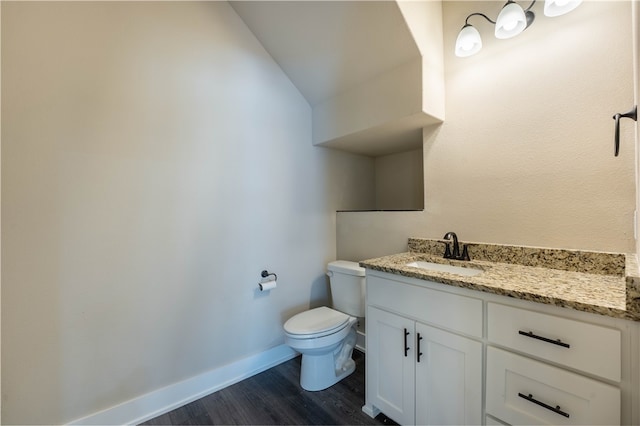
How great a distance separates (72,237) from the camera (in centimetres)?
133

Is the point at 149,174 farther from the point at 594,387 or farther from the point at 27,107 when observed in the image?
the point at 594,387

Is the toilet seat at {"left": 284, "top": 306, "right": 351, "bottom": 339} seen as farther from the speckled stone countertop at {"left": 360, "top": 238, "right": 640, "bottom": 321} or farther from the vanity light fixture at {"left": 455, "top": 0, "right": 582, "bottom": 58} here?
the vanity light fixture at {"left": 455, "top": 0, "right": 582, "bottom": 58}

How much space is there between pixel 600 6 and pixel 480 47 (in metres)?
0.49

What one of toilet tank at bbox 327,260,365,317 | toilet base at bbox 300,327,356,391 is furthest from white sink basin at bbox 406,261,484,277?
toilet base at bbox 300,327,356,391

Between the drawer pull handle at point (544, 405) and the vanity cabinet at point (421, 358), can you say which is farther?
the vanity cabinet at point (421, 358)

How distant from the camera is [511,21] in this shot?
1286 millimetres

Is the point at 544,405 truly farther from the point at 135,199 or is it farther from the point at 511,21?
the point at 135,199

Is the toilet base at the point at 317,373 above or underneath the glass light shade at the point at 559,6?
underneath

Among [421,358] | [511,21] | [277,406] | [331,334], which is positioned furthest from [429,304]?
[511,21]

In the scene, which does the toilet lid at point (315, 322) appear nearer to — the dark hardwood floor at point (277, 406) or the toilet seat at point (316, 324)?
the toilet seat at point (316, 324)

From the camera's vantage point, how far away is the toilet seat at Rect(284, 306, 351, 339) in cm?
Result: 168

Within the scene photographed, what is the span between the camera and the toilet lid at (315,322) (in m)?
1.71

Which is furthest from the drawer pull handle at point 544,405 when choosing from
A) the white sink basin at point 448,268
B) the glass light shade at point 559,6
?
the glass light shade at point 559,6

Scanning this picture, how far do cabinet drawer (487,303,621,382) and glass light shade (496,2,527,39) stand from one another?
1.38m
